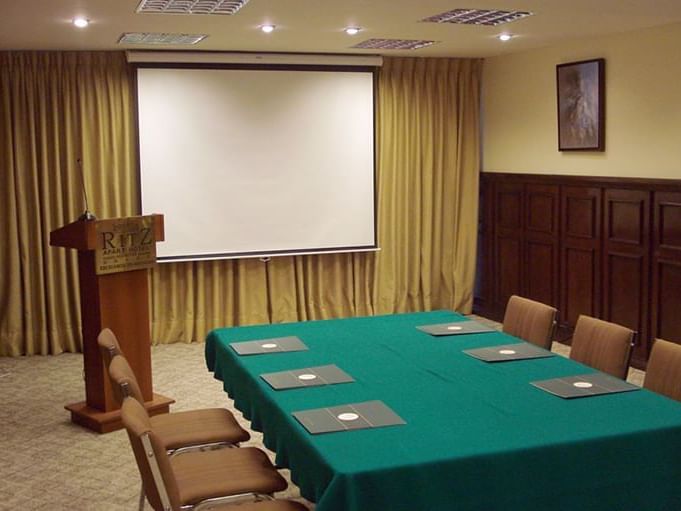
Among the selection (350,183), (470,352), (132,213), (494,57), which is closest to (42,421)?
(132,213)

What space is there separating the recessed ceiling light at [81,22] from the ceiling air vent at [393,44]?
228 cm

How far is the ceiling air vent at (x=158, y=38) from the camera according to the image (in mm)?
6562

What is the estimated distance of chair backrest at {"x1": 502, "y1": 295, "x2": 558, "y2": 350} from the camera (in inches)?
188

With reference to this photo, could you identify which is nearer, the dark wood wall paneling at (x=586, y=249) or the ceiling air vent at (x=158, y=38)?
the dark wood wall paneling at (x=586, y=249)

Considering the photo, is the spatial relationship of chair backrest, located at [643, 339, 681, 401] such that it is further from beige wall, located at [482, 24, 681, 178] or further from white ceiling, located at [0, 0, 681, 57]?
beige wall, located at [482, 24, 681, 178]

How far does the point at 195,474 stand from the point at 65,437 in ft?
7.25

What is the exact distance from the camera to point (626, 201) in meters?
6.76

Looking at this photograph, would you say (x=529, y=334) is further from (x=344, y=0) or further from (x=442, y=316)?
(x=344, y=0)

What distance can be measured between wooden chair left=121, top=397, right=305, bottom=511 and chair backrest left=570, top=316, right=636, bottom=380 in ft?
5.67

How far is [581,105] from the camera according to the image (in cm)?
723

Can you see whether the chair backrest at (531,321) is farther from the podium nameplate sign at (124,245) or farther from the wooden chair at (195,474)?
the podium nameplate sign at (124,245)

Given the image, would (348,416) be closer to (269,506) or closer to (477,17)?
(269,506)

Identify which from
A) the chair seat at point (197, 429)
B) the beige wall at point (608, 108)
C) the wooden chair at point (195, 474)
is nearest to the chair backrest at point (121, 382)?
the wooden chair at point (195, 474)

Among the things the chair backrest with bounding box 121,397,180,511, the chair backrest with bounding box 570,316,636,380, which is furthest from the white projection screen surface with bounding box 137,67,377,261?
the chair backrest with bounding box 121,397,180,511
